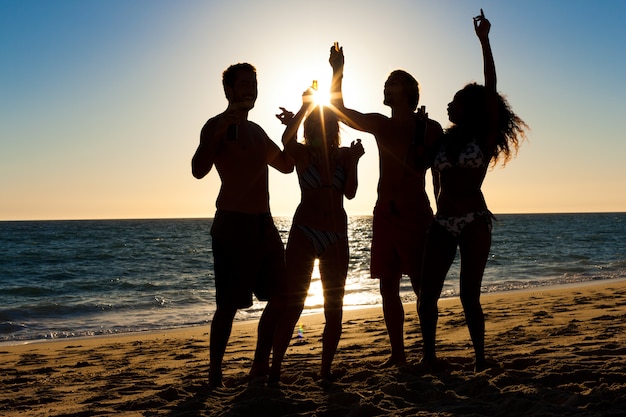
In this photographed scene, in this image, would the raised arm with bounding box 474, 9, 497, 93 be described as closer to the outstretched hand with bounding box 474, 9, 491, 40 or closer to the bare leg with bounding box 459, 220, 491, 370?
the outstretched hand with bounding box 474, 9, 491, 40

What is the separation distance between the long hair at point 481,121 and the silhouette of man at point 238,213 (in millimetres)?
1491

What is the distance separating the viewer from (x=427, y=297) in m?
4.59

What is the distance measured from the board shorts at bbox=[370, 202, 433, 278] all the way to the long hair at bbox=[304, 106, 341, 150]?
2.41ft

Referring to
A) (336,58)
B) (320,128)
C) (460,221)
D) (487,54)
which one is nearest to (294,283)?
(320,128)

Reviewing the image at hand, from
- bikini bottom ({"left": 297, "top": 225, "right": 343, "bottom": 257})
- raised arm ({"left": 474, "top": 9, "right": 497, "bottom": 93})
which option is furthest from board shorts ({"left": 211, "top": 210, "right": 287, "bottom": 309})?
raised arm ({"left": 474, "top": 9, "right": 497, "bottom": 93})

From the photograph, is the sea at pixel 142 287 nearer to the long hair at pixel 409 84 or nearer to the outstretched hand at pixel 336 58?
the long hair at pixel 409 84

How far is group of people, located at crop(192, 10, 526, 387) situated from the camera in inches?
174

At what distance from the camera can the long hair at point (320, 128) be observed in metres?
4.49

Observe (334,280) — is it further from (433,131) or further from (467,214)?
(433,131)

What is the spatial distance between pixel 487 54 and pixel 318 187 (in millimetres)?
1523

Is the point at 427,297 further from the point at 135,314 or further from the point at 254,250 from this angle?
the point at 135,314

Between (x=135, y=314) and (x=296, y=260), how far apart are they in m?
10.4

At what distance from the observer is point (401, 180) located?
482 centimetres

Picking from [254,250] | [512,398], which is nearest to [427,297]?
[512,398]
